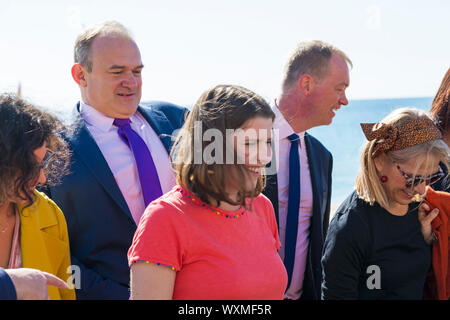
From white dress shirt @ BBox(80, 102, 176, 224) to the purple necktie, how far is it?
36 mm

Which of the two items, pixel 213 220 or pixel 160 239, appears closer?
pixel 160 239

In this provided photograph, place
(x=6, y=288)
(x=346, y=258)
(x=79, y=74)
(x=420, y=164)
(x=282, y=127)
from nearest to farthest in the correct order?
(x=6, y=288)
(x=346, y=258)
(x=420, y=164)
(x=79, y=74)
(x=282, y=127)

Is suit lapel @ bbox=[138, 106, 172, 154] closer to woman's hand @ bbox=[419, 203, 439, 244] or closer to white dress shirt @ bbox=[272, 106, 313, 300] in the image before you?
white dress shirt @ bbox=[272, 106, 313, 300]

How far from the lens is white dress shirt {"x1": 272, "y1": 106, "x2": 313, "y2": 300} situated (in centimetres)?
320

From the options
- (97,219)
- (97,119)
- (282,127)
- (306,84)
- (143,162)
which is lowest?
(97,219)

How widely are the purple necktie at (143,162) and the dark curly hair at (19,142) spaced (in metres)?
0.78

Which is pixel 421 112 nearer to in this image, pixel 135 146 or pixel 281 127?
pixel 281 127

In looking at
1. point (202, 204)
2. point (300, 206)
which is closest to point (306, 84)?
point (300, 206)

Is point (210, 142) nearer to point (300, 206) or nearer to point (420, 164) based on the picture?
point (420, 164)

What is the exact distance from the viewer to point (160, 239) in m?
1.80

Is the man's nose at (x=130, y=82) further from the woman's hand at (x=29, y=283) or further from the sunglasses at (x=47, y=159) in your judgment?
the woman's hand at (x=29, y=283)

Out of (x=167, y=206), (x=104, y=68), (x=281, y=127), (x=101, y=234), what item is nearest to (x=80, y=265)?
(x=101, y=234)

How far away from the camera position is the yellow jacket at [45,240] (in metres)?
2.20

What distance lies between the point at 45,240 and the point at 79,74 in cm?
117
